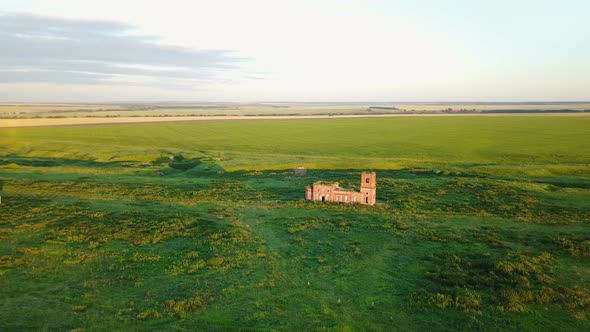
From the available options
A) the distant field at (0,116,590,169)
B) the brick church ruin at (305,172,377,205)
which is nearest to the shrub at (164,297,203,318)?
the brick church ruin at (305,172,377,205)

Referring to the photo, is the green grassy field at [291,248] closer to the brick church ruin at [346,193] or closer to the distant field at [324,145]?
the brick church ruin at [346,193]

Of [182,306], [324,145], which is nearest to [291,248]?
[182,306]

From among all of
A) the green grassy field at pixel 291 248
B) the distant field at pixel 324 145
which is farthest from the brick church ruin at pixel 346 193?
the distant field at pixel 324 145

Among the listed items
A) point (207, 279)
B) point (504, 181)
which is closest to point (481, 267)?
point (207, 279)

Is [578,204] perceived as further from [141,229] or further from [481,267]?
[141,229]

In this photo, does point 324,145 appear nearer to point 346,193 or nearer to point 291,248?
point 346,193
